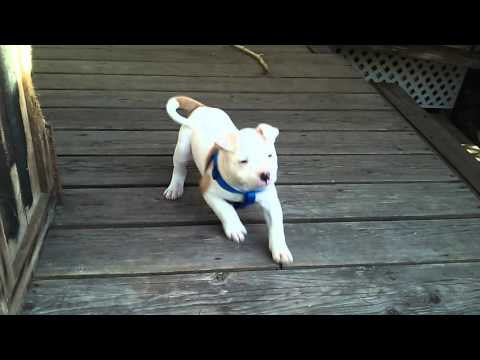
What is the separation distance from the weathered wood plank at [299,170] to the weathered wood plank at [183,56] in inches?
48.8

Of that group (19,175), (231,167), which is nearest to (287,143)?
(231,167)

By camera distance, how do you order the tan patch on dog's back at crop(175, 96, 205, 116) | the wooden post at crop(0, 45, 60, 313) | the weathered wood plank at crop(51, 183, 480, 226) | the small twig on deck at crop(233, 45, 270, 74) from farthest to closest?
the small twig on deck at crop(233, 45, 270, 74), the tan patch on dog's back at crop(175, 96, 205, 116), the weathered wood plank at crop(51, 183, 480, 226), the wooden post at crop(0, 45, 60, 313)

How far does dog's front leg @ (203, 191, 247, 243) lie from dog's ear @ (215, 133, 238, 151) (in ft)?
0.71

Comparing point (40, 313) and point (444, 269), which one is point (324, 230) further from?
point (40, 313)

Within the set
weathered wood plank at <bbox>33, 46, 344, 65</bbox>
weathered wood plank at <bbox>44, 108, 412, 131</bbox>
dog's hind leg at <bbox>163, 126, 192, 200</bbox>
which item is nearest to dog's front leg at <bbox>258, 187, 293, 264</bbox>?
dog's hind leg at <bbox>163, 126, 192, 200</bbox>

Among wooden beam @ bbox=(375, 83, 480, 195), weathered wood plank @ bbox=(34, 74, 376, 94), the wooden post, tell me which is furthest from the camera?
weathered wood plank @ bbox=(34, 74, 376, 94)

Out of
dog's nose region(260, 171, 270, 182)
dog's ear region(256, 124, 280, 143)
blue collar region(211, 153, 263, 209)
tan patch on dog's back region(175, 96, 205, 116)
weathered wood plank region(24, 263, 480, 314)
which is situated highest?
dog's ear region(256, 124, 280, 143)

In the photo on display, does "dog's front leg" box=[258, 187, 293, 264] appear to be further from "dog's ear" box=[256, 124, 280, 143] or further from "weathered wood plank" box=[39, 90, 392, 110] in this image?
"weathered wood plank" box=[39, 90, 392, 110]

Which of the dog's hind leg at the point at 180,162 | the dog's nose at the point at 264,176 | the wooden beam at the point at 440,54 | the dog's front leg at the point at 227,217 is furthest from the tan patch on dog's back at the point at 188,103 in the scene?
the wooden beam at the point at 440,54

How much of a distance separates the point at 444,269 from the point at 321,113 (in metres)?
1.18

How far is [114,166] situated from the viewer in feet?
6.21

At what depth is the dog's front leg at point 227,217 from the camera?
1.49 m

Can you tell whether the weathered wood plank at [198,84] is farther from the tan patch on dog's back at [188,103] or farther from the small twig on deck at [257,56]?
the tan patch on dog's back at [188,103]

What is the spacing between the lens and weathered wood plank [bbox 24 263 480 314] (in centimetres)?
129
